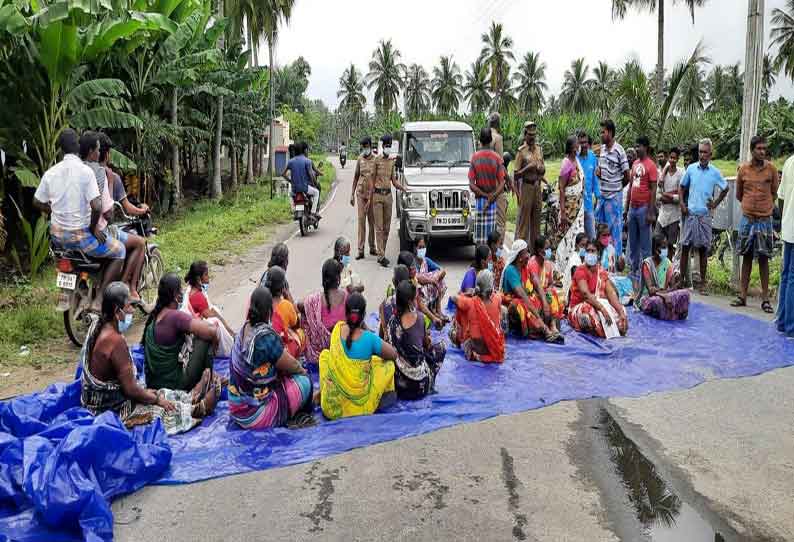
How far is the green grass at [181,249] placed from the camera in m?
8.26

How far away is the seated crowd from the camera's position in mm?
5566

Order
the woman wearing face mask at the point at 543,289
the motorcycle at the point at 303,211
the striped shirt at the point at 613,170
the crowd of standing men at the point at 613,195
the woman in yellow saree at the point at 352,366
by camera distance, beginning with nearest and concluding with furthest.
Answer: the woman in yellow saree at the point at 352,366
the woman wearing face mask at the point at 543,289
the crowd of standing men at the point at 613,195
the striped shirt at the point at 613,170
the motorcycle at the point at 303,211

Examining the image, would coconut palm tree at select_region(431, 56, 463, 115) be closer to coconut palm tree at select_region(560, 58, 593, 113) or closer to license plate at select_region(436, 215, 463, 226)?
coconut palm tree at select_region(560, 58, 593, 113)

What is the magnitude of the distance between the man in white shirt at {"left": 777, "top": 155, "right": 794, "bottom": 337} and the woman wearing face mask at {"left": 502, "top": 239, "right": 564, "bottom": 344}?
277 cm

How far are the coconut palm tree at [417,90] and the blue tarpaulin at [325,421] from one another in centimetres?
8055

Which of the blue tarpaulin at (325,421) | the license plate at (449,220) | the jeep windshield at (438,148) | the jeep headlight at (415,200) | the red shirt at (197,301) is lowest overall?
the blue tarpaulin at (325,421)

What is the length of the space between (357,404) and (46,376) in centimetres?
339

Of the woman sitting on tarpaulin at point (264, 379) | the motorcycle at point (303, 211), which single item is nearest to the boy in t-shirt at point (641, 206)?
the woman sitting on tarpaulin at point (264, 379)

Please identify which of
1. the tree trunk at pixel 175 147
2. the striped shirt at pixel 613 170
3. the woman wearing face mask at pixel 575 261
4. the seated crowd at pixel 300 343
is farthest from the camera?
the tree trunk at pixel 175 147

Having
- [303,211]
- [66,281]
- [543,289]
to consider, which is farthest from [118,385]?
[303,211]

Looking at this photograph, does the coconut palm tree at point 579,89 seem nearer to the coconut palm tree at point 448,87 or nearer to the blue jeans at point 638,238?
the coconut palm tree at point 448,87

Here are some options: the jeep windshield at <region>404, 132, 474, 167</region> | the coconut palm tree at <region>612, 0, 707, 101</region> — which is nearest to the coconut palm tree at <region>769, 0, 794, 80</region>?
the coconut palm tree at <region>612, 0, 707, 101</region>

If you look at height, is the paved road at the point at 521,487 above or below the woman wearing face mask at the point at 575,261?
below

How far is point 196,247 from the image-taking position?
14.8 metres
